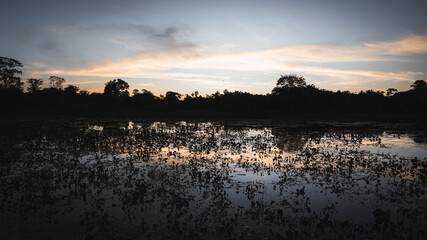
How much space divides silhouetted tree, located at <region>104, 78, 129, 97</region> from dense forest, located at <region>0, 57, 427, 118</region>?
17957 millimetres

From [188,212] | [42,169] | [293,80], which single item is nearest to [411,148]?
[188,212]

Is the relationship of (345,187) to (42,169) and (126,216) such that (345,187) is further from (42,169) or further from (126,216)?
(42,169)

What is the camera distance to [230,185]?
32.2 feet

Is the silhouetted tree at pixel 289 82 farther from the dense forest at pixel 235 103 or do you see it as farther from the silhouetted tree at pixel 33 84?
the silhouetted tree at pixel 33 84

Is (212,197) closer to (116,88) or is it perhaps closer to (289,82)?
(289,82)

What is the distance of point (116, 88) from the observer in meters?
120

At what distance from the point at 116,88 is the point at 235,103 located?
65862 millimetres

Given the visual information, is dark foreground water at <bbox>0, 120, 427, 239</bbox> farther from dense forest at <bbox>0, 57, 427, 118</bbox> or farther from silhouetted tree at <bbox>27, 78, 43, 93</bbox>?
silhouetted tree at <bbox>27, 78, 43, 93</bbox>

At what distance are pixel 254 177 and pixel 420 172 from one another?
8281mm

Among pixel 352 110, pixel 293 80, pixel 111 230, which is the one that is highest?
pixel 293 80

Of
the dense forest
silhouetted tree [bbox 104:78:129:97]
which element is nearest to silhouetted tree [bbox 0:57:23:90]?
the dense forest

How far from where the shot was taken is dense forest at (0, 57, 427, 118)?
71.2 metres

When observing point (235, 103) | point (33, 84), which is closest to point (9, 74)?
point (33, 84)

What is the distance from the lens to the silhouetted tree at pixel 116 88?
11912 cm
